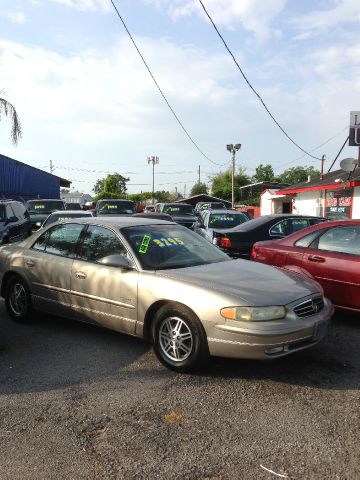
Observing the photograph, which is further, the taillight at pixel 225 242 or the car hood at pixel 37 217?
the car hood at pixel 37 217

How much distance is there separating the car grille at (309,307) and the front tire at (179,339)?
0.88 m

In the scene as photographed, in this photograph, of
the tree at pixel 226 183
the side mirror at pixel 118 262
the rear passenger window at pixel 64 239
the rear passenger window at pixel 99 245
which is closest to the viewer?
the side mirror at pixel 118 262

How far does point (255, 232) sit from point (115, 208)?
10524 mm

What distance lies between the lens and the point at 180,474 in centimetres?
278

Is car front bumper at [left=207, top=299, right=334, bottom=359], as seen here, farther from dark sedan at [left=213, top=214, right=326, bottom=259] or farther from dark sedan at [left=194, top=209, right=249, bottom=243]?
dark sedan at [left=194, top=209, right=249, bottom=243]

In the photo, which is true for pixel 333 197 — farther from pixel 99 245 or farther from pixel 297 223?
pixel 99 245

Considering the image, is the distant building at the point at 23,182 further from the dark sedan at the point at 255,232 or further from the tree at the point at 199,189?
the tree at the point at 199,189

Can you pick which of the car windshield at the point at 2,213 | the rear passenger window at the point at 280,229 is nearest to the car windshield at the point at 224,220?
the rear passenger window at the point at 280,229

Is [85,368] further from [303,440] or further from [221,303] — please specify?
[303,440]

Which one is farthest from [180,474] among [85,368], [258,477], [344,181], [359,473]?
[344,181]

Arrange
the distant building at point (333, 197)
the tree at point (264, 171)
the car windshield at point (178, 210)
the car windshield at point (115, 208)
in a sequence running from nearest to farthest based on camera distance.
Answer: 1. the car windshield at point (115, 208)
2. the car windshield at point (178, 210)
3. the distant building at point (333, 197)
4. the tree at point (264, 171)

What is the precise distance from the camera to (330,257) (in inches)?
237

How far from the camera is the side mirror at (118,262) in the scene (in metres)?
4.72

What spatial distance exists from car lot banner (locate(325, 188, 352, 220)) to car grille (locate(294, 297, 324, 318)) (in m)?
18.2
